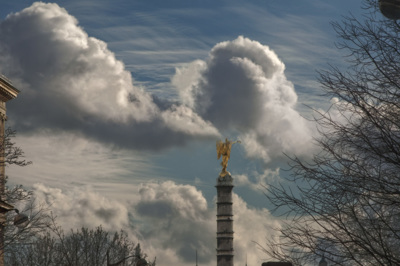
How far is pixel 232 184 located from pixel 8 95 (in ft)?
114

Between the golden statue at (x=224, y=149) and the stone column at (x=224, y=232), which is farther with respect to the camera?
the golden statue at (x=224, y=149)

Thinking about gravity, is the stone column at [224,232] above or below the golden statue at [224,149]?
below

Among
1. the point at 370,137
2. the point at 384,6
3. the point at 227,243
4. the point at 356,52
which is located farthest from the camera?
the point at 227,243

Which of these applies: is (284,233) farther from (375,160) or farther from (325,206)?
(375,160)

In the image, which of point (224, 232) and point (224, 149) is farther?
point (224, 149)

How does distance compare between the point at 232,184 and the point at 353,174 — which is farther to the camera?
the point at 232,184

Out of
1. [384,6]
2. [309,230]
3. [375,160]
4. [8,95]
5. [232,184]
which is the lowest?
[309,230]

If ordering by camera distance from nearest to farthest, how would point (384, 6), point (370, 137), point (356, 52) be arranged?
point (384, 6) < point (370, 137) < point (356, 52)

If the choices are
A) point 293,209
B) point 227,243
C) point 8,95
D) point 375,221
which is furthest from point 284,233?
point 227,243

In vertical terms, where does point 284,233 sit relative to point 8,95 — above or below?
below

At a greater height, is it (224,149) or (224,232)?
(224,149)

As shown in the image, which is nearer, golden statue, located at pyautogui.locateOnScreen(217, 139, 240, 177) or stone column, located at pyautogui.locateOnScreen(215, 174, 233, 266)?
stone column, located at pyautogui.locateOnScreen(215, 174, 233, 266)

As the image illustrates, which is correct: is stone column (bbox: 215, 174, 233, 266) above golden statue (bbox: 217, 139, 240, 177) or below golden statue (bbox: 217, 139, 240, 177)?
below

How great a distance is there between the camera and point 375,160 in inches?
571
